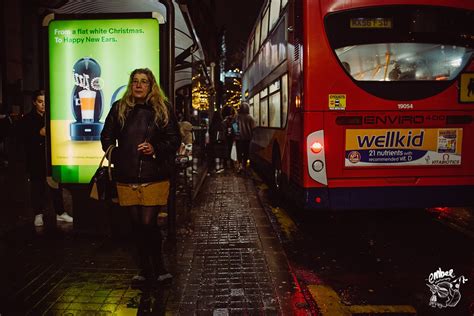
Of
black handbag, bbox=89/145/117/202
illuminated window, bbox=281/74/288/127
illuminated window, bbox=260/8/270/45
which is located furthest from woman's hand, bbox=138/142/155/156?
illuminated window, bbox=260/8/270/45

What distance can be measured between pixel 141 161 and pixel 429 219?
5299 mm

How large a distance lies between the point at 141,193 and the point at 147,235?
431 millimetres

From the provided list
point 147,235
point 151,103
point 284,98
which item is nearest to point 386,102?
point 284,98

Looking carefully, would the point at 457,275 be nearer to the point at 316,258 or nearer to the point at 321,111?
the point at 316,258

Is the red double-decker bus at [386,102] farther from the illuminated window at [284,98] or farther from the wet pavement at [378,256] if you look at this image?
the illuminated window at [284,98]

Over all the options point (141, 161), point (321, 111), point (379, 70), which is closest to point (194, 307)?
point (141, 161)

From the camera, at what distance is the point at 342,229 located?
22.2 ft

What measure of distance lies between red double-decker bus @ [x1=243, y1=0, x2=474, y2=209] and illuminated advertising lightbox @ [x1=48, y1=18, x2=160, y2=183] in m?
2.23

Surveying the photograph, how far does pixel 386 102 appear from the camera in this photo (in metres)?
5.92

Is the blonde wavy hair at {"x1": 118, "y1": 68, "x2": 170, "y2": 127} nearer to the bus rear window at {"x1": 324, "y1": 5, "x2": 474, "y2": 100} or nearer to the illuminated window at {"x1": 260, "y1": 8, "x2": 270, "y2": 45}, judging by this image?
the bus rear window at {"x1": 324, "y1": 5, "x2": 474, "y2": 100}

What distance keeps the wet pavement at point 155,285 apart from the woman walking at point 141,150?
18.4 inches

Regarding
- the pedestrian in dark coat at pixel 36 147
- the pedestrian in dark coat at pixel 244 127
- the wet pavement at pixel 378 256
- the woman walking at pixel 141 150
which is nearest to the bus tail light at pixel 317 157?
the wet pavement at pixel 378 256

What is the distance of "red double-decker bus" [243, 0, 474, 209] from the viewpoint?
19.3 feet

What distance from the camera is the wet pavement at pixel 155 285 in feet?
12.3
